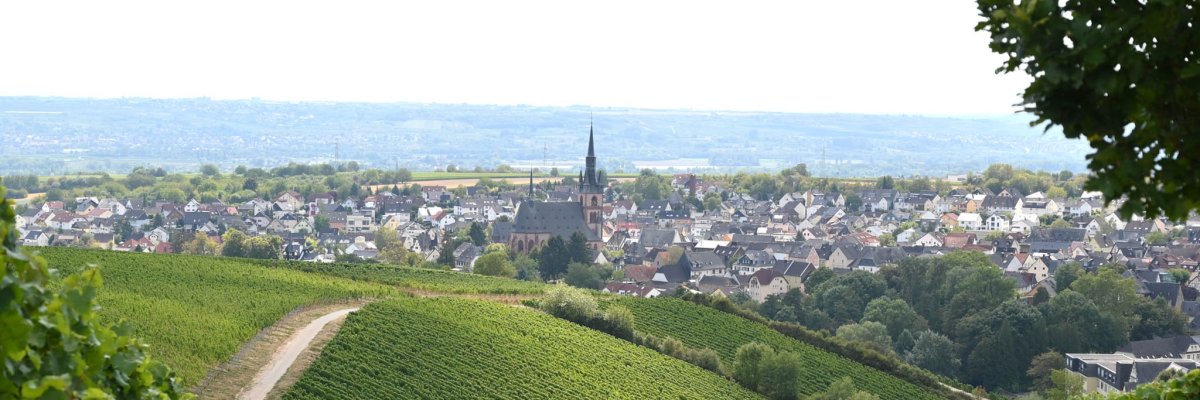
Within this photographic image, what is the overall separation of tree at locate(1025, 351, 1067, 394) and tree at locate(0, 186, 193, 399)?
57.9m

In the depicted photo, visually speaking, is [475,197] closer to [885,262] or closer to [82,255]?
[885,262]

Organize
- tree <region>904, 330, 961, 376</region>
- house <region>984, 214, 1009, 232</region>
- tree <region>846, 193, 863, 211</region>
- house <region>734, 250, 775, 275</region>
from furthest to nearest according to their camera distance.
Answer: tree <region>846, 193, 863, 211</region>, house <region>984, 214, 1009, 232</region>, house <region>734, 250, 775, 275</region>, tree <region>904, 330, 961, 376</region>

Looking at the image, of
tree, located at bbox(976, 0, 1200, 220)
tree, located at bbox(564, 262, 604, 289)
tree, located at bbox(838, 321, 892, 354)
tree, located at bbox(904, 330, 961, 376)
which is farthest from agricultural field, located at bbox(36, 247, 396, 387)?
tree, located at bbox(564, 262, 604, 289)

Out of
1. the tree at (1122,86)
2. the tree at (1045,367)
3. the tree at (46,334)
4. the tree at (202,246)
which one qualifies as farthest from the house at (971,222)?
the tree at (46,334)

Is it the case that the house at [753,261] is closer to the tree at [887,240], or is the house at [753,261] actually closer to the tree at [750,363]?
the tree at [887,240]

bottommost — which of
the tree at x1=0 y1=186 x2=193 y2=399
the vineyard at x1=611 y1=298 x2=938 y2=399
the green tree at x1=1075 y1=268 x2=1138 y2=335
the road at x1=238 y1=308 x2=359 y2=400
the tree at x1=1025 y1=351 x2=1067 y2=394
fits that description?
the tree at x1=1025 y1=351 x2=1067 y2=394

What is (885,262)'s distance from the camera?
104750mm

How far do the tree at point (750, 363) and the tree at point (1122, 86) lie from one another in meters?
37.4

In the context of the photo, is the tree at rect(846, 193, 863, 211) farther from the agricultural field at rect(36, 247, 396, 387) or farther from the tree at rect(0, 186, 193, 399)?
the tree at rect(0, 186, 193, 399)

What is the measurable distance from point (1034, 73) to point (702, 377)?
36005 mm

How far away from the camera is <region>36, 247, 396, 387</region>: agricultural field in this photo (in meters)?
28.7

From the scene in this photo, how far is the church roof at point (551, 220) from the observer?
369ft

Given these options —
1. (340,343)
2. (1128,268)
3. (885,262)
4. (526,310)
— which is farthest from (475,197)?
(340,343)

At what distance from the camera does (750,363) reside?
145 feet
